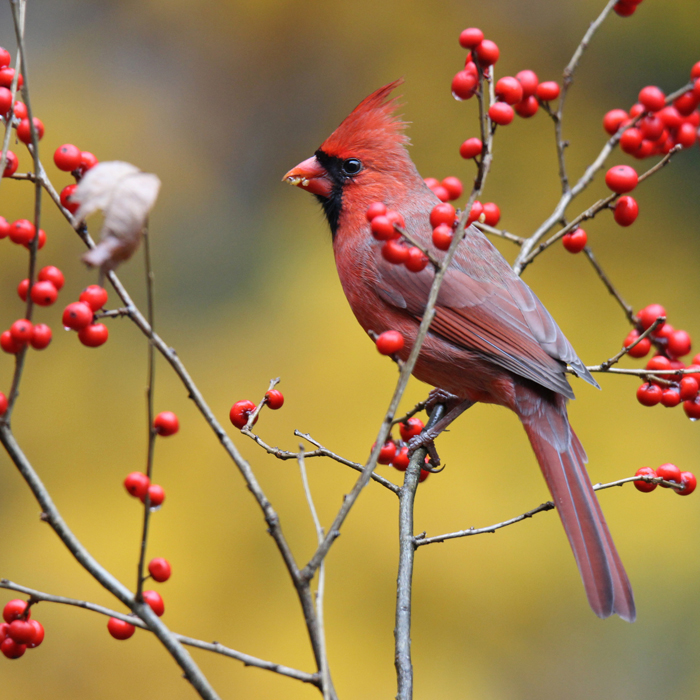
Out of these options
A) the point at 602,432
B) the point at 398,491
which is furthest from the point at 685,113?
the point at 602,432

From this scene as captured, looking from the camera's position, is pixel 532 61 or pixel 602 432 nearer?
pixel 602 432

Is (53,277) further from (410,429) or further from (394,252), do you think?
(410,429)

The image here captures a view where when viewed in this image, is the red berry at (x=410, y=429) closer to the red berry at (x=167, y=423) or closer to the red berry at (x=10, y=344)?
the red berry at (x=167, y=423)

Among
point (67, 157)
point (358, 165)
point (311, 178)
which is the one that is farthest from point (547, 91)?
point (67, 157)

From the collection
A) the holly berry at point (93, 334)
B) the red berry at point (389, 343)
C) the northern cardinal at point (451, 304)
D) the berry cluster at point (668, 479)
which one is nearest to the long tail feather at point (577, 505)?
the northern cardinal at point (451, 304)

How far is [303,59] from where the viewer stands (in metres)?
3.78

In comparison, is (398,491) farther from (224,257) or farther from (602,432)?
(224,257)

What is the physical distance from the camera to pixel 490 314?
187cm

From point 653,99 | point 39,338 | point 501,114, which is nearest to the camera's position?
point 39,338

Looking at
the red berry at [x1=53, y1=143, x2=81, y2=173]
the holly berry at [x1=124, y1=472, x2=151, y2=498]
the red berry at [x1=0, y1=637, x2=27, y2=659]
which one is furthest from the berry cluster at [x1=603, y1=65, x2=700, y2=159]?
the red berry at [x1=0, y1=637, x2=27, y2=659]

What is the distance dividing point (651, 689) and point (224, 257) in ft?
8.22

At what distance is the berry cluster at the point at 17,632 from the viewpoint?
1.09m

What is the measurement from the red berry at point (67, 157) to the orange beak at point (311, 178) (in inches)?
38.4

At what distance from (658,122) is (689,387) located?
1.78ft
